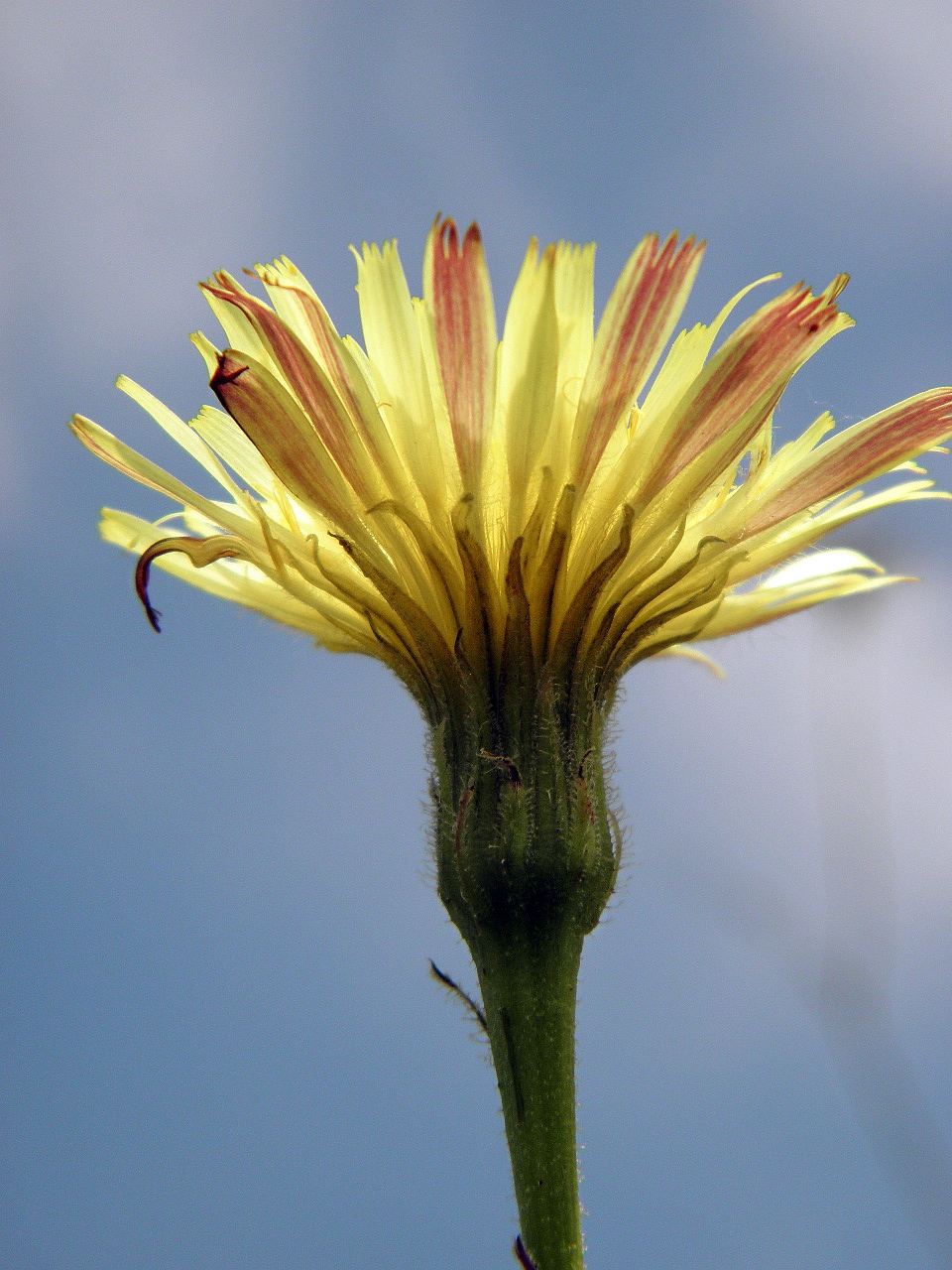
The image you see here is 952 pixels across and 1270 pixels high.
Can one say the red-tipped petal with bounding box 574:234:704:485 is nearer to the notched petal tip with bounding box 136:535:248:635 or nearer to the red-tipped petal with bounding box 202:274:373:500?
the red-tipped petal with bounding box 202:274:373:500

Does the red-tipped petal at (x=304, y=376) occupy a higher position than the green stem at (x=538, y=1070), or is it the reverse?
the red-tipped petal at (x=304, y=376)

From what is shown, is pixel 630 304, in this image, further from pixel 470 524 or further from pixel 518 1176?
pixel 518 1176

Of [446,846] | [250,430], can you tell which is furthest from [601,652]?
[250,430]

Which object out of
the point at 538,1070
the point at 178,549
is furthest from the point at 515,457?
the point at 538,1070

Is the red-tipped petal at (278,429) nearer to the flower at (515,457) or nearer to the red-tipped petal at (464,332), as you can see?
the flower at (515,457)

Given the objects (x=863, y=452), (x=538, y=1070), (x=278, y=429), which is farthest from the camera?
(x=863, y=452)

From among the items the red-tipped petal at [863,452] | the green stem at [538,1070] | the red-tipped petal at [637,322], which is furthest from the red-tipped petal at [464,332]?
the green stem at [538,1070]

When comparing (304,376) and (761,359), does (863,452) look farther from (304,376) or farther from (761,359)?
(304,376)
